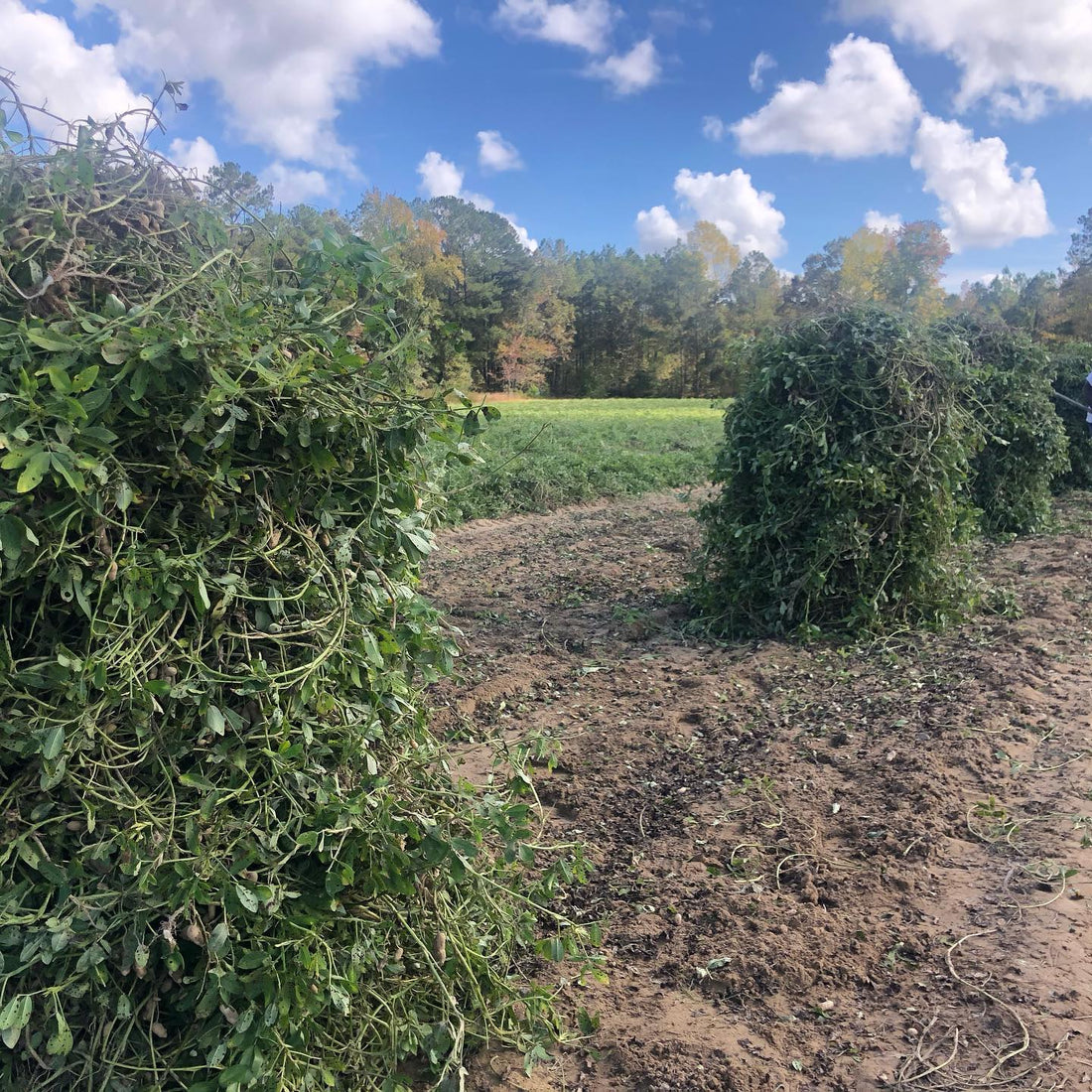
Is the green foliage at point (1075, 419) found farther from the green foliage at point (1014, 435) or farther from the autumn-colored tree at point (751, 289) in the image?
the autumn-colored tree at point (751, 289)

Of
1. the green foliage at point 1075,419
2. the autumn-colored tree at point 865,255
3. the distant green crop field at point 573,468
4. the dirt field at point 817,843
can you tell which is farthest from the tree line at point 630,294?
the dirt field at point 817,843

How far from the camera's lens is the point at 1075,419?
13750 millimetres

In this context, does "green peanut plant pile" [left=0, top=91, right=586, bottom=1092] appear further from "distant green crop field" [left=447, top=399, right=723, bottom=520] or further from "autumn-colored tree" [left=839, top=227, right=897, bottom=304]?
"autumn-colored tree" [left=839, top=227, right=897, bottom=304]

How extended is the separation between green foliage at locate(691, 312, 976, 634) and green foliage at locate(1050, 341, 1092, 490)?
8.99 metres

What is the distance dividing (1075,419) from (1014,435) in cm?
482

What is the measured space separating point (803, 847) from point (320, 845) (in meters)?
2.39

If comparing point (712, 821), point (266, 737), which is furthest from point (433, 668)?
point (712, 821)

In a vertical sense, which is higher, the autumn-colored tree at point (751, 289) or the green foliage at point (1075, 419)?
the autumn-colored tree at point (751, 289)

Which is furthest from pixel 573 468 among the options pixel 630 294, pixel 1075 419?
pixel 630 294

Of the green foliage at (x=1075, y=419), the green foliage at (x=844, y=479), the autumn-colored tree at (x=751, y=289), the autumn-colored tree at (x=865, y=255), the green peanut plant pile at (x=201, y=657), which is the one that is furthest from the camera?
the autumn-colored tree at (x=751, y=289)

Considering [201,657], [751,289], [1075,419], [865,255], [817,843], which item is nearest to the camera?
[201,657]

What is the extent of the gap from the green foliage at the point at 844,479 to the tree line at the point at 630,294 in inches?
1469

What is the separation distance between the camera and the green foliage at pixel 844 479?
604 cm

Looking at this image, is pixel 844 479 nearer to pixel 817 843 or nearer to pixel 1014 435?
pixel 817 843
